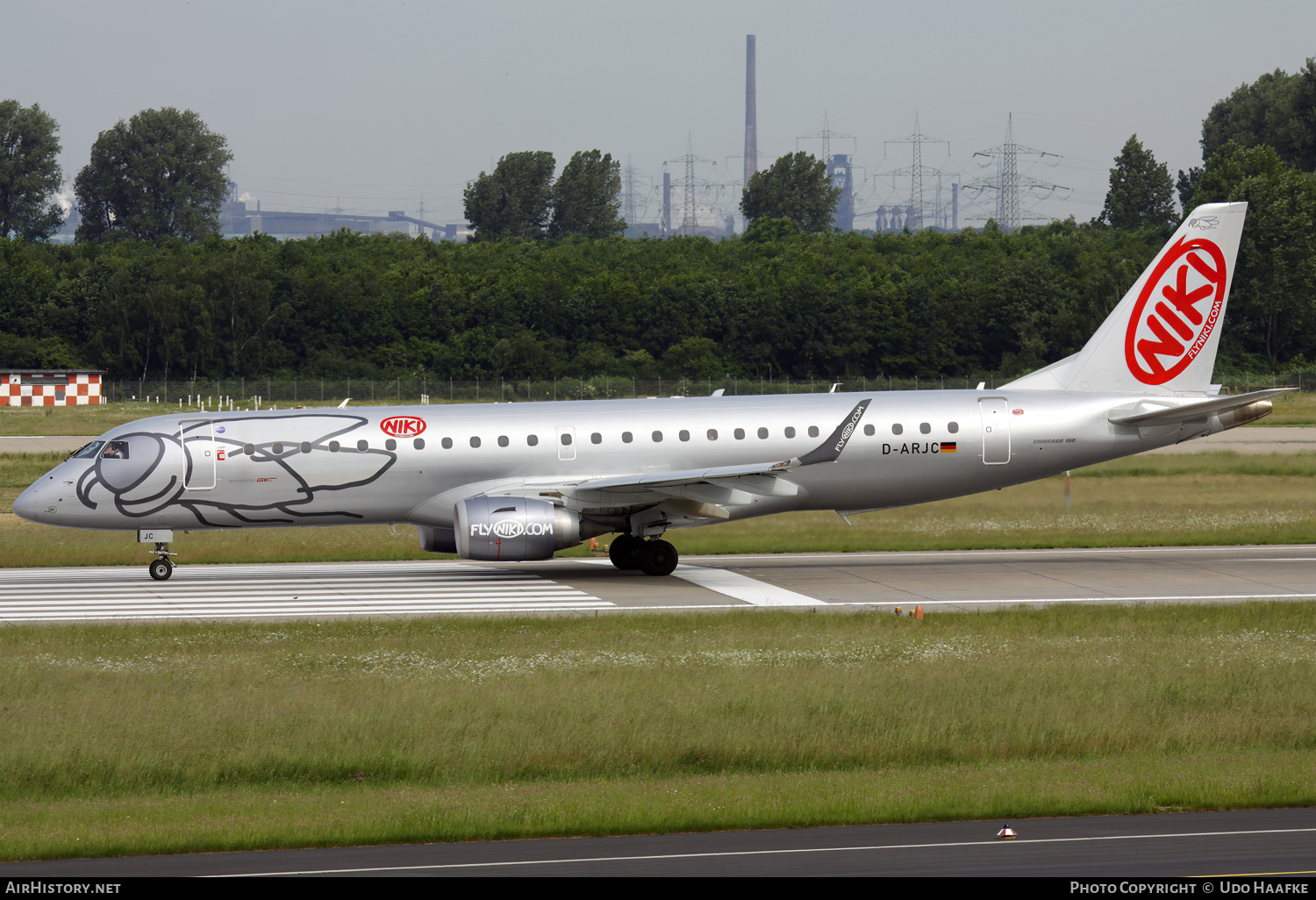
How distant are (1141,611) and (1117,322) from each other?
1007cm

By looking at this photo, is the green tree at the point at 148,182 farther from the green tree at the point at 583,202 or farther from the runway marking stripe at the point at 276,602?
the runway marking stripe at the point at 276,602

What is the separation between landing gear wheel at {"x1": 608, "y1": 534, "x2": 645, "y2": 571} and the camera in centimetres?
3055

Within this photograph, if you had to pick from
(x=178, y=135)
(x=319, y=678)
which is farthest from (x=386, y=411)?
(x=178, y=135)

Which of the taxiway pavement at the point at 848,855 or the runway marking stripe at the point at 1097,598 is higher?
the taxiway pavement at the point at 848,855

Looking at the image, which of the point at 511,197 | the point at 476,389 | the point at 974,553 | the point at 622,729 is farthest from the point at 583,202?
the point at 622,729

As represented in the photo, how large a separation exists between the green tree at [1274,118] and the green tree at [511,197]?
74.8 meters

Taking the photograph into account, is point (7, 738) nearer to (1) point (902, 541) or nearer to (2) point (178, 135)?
(1) point (902, 541)

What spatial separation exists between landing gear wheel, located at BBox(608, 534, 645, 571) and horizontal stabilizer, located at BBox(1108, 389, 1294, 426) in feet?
36.3

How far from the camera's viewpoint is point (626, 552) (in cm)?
3073

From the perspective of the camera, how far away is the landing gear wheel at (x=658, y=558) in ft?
99.1

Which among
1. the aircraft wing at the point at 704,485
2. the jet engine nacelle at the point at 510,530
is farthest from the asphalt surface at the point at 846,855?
the aircraft wing at the point at 704,485

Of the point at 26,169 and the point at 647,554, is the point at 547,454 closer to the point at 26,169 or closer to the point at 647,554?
the point at 647,554

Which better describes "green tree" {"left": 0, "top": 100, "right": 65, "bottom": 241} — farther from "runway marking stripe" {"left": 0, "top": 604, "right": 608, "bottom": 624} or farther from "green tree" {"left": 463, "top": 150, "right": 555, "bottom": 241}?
"runway marking stripe" {"left": 0, "top": 604, "right": 608, "bottom": 624}
